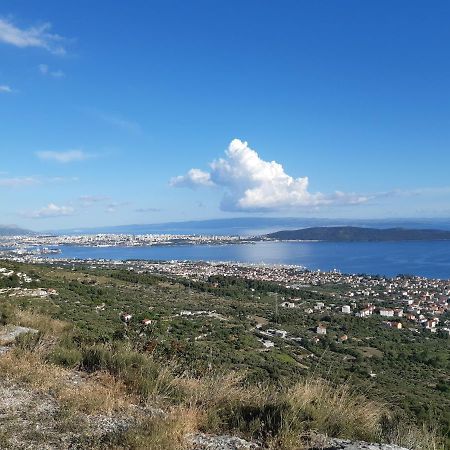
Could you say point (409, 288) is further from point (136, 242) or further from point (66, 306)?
point (136, 242)

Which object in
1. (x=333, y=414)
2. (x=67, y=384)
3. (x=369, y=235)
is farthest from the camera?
(x=369, y=235)

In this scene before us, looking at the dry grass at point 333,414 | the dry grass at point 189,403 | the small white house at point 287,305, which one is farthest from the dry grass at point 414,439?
the small white house at point 287,305

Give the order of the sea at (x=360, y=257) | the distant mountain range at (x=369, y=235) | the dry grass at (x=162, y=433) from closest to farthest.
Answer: the dry grass at (x=162, y=433), the sea at (x=360, y=257), the distant mountain range at (x=369, y=235)

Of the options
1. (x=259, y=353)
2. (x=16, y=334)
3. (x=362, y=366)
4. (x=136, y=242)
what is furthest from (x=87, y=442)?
(x=136, y=242)

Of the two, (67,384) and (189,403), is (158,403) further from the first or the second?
(67,384)

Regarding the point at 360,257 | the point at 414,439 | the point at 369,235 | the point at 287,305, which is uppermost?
the point at 414,439

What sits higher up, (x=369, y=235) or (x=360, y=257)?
(x=369, y=235)

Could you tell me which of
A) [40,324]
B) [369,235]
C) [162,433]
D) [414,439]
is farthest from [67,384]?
[369,235]

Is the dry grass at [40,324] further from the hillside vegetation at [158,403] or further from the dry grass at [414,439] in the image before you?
the dry grass at [414,439]

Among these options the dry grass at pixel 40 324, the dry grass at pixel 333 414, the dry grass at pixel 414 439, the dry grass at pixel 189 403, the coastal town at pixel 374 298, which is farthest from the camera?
the coastal town at pixel 374 298

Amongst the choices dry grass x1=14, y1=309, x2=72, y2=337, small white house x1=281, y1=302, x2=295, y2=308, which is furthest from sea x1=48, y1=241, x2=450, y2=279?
dry grass x1=14, y1=309, x2=72, y2=337

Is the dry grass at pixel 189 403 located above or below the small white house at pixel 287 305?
above

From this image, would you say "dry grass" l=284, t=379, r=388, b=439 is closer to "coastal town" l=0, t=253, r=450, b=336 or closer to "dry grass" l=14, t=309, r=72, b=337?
"dry grass" l=14, t=309, r=72, b=337

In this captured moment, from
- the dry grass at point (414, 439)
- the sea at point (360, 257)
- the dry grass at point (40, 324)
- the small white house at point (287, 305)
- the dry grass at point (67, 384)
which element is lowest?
the sea at point (360, 257)
